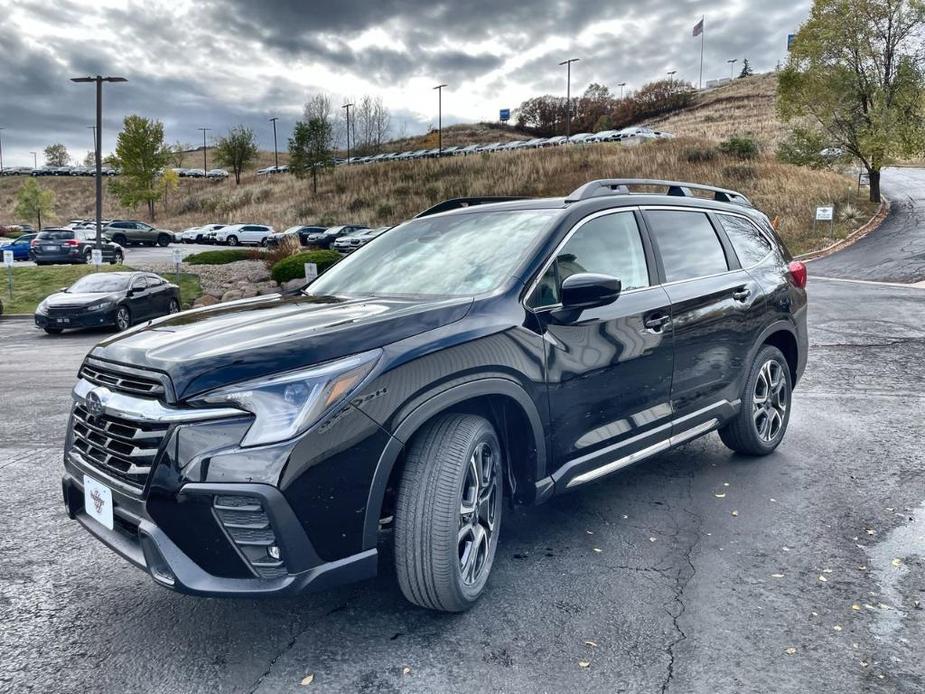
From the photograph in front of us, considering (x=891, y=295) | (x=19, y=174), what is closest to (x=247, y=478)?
(x=891, y=295)

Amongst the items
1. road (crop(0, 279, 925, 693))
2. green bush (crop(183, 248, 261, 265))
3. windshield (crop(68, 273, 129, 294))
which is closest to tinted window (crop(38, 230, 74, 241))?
green bush (crop(183, 248, 261, 265))

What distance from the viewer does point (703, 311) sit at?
14.0 ft

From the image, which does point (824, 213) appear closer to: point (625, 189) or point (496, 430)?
point (625, 189)

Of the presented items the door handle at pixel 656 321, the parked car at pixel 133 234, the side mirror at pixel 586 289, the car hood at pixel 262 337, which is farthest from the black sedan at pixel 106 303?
the parked car at pixel 133 234

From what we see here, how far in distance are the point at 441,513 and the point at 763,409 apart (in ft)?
10.6

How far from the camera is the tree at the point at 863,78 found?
29547mm

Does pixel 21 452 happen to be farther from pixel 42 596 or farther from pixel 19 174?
pixel 19 174

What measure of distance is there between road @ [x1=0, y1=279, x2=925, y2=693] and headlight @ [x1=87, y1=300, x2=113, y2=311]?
37.4 ft

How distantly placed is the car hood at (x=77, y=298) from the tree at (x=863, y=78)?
28.7m

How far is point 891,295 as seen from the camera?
15.8m

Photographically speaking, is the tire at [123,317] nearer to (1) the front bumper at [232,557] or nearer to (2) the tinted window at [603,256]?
(2) the tinted window at [603,256]

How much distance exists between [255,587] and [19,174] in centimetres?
11435

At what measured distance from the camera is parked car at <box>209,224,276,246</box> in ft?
145

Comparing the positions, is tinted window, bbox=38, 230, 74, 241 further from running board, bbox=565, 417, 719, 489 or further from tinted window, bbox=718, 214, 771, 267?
running board, bbox=565, 417, 719, 489
